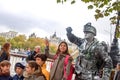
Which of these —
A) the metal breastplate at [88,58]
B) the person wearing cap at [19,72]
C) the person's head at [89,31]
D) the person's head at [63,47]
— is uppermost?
the person's head at [89,31]

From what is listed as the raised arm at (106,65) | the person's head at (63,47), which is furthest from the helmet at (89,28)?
the person's head at (63,47)

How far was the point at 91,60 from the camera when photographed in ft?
22.4

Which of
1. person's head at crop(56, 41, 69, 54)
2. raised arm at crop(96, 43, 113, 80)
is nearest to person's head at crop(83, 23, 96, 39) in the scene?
raised arm at crop(96, 43, 113, 80)

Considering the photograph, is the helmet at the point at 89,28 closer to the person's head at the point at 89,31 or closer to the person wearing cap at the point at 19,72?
the person's head at the point at 89,31

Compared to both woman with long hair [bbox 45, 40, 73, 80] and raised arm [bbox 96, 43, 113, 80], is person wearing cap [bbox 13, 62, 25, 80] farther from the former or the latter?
raised arm [bbox 96, 43, 113, 80]

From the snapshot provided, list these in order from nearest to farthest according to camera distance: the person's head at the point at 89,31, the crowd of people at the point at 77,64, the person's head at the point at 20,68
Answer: the crowd of people at the point at 77,64 < the person's head at the point at 89,31 < the person's head at the point at 20,68

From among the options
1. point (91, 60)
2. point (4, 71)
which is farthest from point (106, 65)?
point (4, 71)

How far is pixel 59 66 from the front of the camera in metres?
7.45

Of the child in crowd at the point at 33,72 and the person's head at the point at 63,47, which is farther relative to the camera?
the person's head at the point at 63,47

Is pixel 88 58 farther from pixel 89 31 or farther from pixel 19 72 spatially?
pixel 19 72

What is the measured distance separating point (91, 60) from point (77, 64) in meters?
0.30

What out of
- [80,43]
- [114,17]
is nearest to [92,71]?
[80,43]

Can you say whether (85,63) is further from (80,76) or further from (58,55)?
(58,55)

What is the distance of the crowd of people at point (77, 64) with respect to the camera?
677 cm
